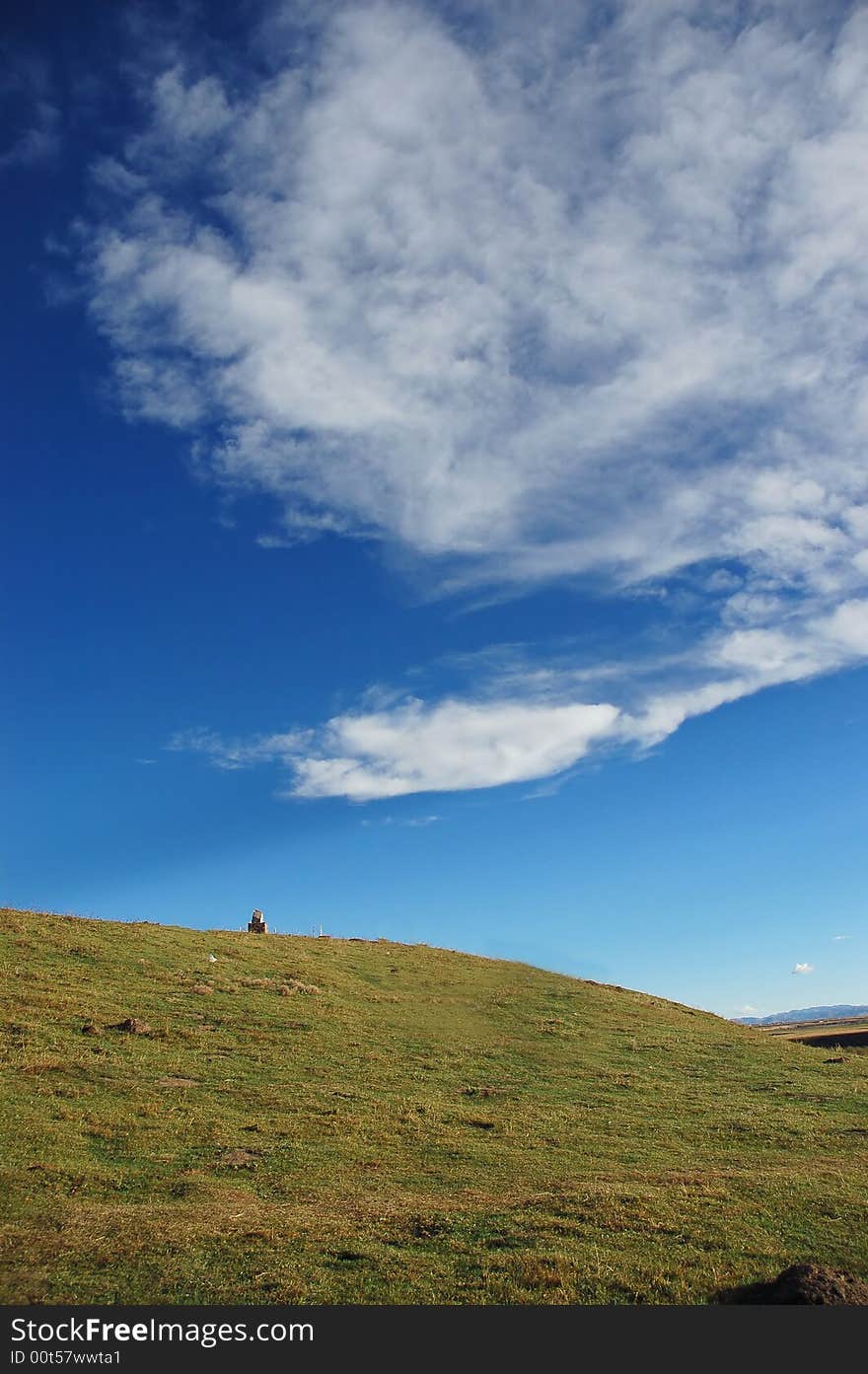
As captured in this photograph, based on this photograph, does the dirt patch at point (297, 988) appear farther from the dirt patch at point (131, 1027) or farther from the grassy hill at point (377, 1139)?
the dirt patch at point (131, 1027)

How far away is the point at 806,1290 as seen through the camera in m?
14.3

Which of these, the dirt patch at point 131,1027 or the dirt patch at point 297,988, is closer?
the dirt patch at point 131,1027

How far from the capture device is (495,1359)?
12.6m

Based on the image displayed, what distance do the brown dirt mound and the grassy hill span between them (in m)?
0.80

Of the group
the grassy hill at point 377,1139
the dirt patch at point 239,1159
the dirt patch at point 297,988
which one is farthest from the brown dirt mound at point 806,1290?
the dirt patch at point 297,988

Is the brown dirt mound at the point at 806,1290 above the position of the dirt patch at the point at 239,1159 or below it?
below

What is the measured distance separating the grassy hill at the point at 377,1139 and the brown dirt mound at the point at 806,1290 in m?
0.80

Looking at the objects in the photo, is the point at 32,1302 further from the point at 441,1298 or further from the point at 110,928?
the point at 110,928

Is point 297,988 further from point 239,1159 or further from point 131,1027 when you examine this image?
point 239,1159

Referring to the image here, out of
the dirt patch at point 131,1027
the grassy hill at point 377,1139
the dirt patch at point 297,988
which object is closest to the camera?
the grassy hill at point 377,1139

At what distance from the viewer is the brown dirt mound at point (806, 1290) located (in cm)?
1413

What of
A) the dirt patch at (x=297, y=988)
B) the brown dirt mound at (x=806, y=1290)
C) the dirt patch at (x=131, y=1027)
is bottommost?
the brown dirt mound at (x=806, y=1290)

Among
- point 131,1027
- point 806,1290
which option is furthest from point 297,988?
point 806,1290

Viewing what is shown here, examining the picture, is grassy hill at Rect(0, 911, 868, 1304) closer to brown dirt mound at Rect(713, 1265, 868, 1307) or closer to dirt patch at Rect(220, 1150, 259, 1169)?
dirt patch at Rect(220, 1150, 259, 1169)
